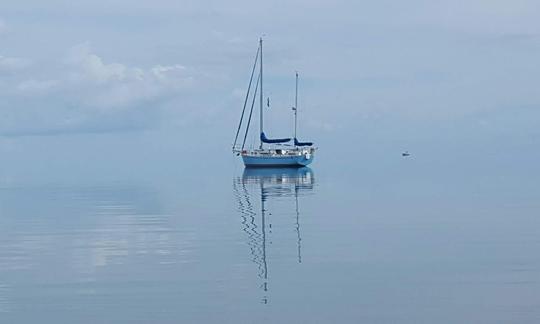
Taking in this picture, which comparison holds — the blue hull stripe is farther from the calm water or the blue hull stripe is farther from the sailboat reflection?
the calm water

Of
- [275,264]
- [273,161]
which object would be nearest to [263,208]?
[275,264]

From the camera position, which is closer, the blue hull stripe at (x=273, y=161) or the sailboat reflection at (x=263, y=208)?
the sailboat reflection at (x=263, y=208)

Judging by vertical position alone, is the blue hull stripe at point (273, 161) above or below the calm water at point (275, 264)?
above

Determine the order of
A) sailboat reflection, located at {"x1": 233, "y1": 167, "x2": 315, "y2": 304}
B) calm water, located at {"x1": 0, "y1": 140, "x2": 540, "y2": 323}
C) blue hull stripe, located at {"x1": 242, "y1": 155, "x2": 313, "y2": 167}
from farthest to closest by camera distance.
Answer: blue hull stripe, located at {"x1": 242, "y1": 155, "x2": 313, "y2": 167} → sailboat reflection, located at {"x1": 233, "y1": 167, "x2": 315, "y2": 304} → calm water, located at {"x1": 0, "y1": 140, "x2": 540, "y2": 323}

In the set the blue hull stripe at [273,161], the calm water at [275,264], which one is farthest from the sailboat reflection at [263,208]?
the blue hull stripe at [273,161]

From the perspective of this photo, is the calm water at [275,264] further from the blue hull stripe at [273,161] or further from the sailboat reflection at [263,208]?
the blue hull stripe at [273,161]

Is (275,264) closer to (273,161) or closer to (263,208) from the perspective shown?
(263,208)

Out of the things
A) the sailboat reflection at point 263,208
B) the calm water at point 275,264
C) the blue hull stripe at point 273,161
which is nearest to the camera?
the calm water at point 275,264

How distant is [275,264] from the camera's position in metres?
27.1

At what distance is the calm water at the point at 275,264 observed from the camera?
20.1 meters

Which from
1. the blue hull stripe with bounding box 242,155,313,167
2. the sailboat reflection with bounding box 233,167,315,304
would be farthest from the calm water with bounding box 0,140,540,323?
the blue hull stripe with bounding box 242,155,313,167

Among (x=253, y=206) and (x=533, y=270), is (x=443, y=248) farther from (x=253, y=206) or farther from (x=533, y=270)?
(x=253, y=206)

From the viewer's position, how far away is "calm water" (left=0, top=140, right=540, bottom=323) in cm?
2011

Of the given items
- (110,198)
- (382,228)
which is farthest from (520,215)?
(110,198)
